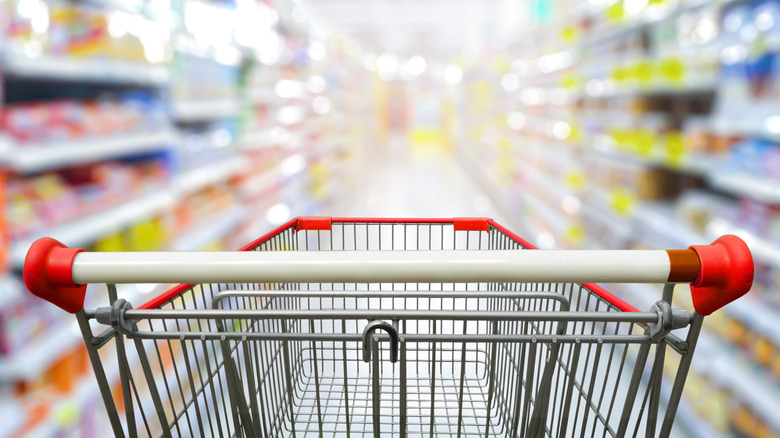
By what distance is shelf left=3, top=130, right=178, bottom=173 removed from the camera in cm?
165

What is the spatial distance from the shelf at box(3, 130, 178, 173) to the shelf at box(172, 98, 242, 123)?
161 millimetres

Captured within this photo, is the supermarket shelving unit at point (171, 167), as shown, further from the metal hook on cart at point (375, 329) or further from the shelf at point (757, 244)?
the shelf at point (757, 244)

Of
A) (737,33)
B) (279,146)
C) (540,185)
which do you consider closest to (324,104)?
(279,146)

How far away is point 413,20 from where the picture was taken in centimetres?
1326

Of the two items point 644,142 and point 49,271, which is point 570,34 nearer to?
point 644,142

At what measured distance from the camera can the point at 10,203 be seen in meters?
1.68

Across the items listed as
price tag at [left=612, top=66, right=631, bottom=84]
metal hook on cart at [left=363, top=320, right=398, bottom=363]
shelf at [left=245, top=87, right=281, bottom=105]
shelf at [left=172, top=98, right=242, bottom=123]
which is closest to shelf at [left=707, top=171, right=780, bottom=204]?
price tag at [left=612, top=66, right=631, bottom=84]

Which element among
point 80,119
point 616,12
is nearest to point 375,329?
point 80,119

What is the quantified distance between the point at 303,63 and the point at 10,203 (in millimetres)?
4423

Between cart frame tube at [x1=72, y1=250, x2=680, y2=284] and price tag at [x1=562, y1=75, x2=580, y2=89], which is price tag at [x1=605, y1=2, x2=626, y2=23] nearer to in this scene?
price tag at [x1=562, y1=75, x2=580, y2=89]

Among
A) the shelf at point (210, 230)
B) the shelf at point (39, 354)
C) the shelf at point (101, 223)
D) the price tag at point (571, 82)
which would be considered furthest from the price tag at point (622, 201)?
the shelf at point (39, 354)

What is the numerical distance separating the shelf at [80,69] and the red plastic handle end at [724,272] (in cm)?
177

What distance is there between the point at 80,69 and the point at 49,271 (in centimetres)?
141

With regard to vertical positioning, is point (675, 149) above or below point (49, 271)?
below
